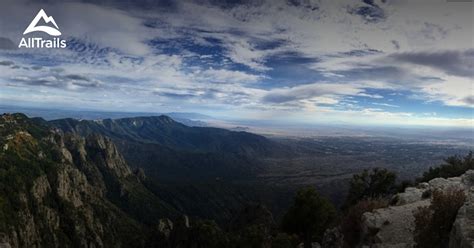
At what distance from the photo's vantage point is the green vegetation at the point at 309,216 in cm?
5138

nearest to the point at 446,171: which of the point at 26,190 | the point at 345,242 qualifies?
the point at 345,242

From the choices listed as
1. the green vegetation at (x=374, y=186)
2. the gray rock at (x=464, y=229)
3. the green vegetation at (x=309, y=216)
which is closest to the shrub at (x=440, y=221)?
the gray rock at (x=464, y=229)

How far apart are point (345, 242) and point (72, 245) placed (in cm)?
18210

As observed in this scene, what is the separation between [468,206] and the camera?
63.9ft

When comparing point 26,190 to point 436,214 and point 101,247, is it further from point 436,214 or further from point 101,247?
point 436,214

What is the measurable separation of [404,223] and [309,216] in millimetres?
24299

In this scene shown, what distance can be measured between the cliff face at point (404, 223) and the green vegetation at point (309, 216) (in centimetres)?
1592

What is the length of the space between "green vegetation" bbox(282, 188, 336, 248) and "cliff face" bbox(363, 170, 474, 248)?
1592 centimetres

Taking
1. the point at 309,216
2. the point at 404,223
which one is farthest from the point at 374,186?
the point at 404,223

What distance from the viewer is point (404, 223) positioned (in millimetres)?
28562

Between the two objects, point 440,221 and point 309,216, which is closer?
point 440,221

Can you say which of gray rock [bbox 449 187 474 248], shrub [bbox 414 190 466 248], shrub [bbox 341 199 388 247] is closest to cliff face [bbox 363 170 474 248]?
gray rock [bbox 449 187 474 248]

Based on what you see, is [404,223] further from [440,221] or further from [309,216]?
[309,216]

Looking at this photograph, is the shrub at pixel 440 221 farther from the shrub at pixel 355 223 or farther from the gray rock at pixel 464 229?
the shrub at pixel 355 223
